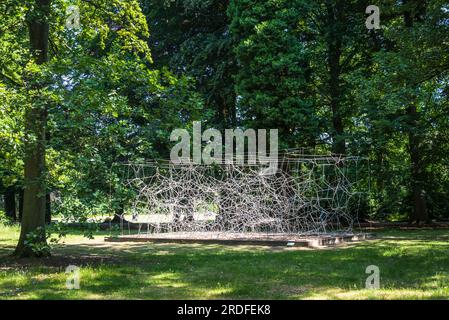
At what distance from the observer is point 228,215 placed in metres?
17.2

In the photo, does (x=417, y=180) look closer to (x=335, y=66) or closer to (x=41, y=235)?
(x=335, y=66)

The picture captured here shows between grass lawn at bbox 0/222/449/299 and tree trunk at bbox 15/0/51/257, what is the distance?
2.49ft

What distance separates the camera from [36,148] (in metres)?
9.97

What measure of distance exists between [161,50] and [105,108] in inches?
573

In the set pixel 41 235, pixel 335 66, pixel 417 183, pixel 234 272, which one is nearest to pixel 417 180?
pixel 417 183

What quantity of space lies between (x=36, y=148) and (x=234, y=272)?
14.5 ft

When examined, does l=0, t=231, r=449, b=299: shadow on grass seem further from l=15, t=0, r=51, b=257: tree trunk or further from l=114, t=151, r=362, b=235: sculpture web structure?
l=114, t=151, r=362, b=235: sculpture web structure

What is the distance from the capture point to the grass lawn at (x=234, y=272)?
24.1ft

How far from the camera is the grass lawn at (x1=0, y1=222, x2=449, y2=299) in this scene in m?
7.34

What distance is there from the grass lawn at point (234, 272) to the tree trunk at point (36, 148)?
76 cm

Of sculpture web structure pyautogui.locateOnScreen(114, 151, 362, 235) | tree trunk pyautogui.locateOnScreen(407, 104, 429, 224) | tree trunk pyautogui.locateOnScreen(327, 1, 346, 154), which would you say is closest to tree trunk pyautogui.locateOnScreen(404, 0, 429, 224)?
tree trunk pyautogui.locateOnScreen(407, 104, 429, 224)

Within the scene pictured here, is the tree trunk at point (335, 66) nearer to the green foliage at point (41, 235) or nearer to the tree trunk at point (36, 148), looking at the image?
the tree trunk at point (36, 148)

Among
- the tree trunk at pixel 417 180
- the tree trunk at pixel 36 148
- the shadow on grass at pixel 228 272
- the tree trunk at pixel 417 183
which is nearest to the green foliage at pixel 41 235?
the tree trunk at pixel 36 148
